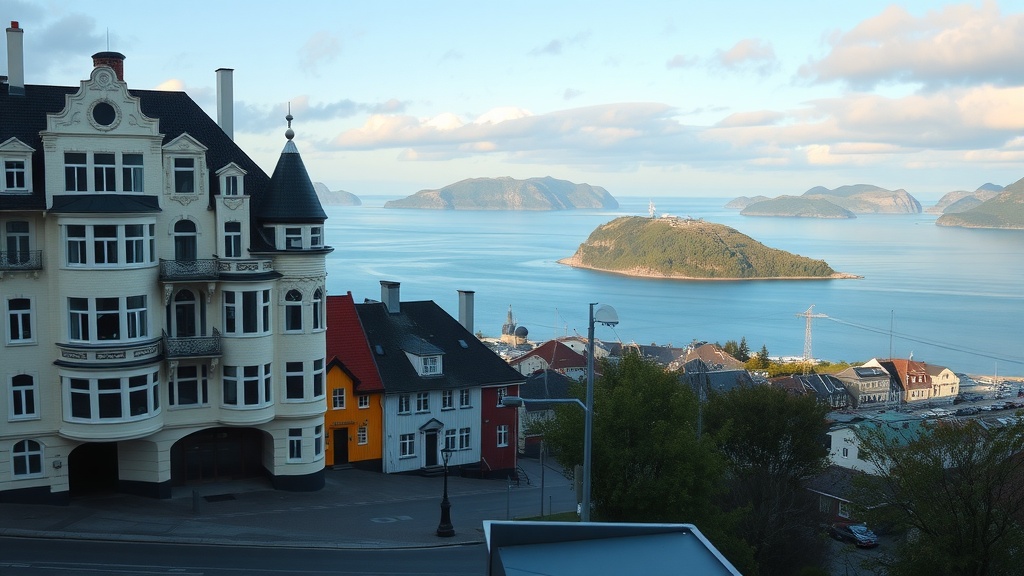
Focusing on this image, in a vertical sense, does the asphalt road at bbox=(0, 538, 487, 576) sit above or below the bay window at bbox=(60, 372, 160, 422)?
below

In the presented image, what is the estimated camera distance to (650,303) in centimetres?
17600

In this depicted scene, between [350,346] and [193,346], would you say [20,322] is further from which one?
[350,346]

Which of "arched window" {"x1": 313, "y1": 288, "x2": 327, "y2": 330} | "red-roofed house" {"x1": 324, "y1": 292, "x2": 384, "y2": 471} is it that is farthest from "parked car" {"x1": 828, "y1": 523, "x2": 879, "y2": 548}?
"arched window" {"x1": 313, "y1": 288, "x2": 327, "y2": 330}

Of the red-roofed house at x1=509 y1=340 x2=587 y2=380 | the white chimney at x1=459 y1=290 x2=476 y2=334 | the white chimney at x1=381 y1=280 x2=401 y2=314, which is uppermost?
the white chimney at x1=381 y1=280 x2=401 y2=314

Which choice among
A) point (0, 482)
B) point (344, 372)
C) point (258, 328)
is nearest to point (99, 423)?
point (0, 482)

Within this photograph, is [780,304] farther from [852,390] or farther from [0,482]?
[0,482]

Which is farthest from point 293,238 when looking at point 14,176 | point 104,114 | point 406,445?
point 406,445

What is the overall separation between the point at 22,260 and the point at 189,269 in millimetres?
3814

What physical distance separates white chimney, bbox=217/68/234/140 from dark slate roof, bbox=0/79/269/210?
1783 millimetres

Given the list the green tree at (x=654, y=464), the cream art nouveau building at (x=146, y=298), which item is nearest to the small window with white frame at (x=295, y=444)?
the cream art nouveau building at (x=146, y=298)

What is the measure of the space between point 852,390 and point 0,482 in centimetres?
8965

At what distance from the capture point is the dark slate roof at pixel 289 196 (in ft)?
85.6

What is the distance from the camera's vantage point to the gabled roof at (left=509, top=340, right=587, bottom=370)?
3391 inches

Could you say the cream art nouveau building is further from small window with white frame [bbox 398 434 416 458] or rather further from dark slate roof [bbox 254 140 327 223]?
small window with white frame [bbox 398 434 416 458]
